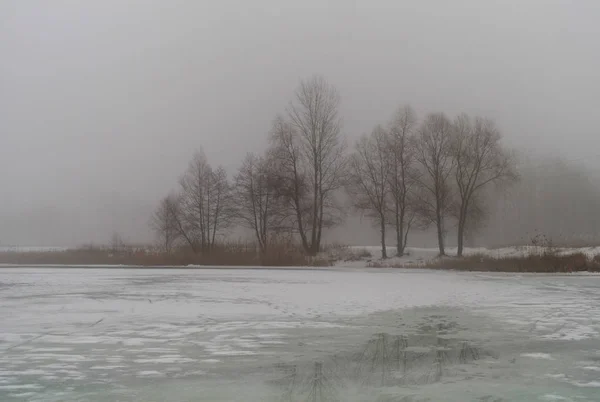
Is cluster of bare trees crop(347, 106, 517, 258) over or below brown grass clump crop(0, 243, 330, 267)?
over

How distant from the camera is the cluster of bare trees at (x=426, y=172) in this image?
1790 inches

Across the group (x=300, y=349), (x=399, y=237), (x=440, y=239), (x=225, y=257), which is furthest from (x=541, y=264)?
(x=300, y=349)

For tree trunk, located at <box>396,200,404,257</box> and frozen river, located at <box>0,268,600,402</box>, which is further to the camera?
tree trunk, located at <box>396,200,404,257</box>

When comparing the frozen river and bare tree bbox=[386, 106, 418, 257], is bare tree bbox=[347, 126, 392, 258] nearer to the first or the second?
bare tree bbox=[386, 106, 418, 257]

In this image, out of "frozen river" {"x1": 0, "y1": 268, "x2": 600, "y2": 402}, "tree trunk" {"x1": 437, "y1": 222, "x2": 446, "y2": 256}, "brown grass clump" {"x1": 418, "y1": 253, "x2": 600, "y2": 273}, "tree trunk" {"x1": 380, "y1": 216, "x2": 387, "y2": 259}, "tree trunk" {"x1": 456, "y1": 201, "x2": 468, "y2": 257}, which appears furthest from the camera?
"tree trunk" {"x1": 380, "y1": 216, "x2": 387, "y2": 259}

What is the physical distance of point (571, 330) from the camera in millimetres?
8383

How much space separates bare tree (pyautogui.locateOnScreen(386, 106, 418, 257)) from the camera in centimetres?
4622

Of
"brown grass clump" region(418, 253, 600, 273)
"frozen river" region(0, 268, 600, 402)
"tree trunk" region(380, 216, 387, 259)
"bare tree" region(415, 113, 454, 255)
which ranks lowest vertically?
"frozen river" region(0, 268, 600, 402)

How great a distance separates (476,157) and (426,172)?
4.68m

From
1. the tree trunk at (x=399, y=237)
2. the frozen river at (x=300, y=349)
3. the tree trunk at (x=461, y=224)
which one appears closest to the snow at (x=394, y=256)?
the tree trunk at (x=399, y=237)

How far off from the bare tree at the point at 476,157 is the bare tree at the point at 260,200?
1647 cm

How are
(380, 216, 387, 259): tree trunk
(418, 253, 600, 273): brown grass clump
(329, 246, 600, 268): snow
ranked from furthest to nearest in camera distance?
(380, 216, 387, 259): tree trunk → (329, 246, 600, 268): snow → (418, 253, 600, 273): brown grass clump

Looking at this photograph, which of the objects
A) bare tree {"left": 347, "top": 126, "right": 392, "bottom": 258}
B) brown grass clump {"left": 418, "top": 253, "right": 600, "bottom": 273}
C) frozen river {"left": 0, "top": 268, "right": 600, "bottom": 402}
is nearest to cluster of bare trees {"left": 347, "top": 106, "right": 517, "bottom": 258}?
bare tree {"left": 347, "top": 126, "right": 392, "bottom": 258}

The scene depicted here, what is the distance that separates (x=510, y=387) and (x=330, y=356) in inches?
90.7
